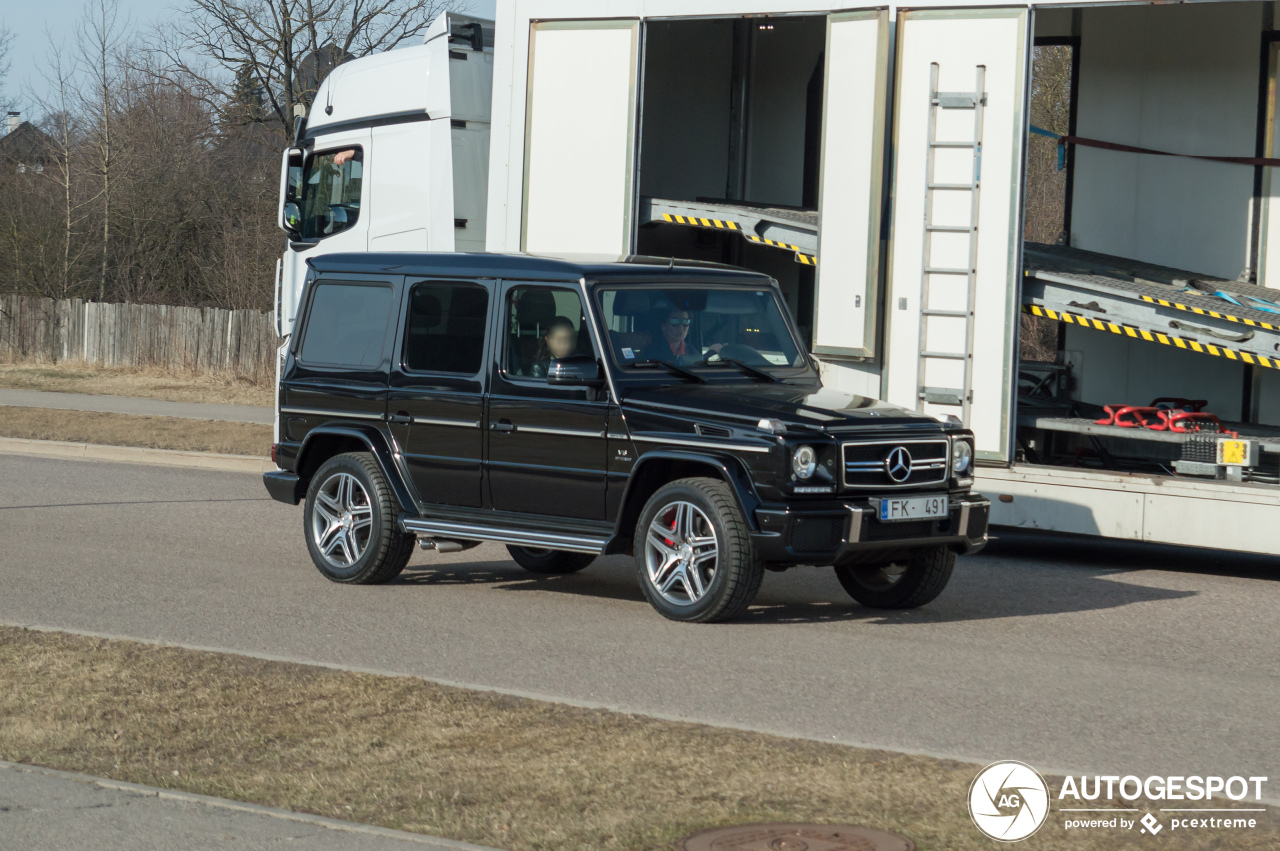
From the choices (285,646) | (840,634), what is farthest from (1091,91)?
(285,646)

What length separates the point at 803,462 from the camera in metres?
7.98

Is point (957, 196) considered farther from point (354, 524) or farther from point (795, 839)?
point (795, 839)

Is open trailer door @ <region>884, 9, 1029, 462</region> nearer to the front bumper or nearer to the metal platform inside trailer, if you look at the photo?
the metal platform inside trailer

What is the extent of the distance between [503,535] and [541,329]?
1215 mm

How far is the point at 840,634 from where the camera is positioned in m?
8.33

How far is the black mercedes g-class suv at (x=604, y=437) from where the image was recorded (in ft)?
26.7

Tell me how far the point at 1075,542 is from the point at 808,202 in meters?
4.62

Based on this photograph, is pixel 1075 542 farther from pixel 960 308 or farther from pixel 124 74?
pixel 124 74

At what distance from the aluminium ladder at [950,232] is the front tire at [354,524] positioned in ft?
12.7

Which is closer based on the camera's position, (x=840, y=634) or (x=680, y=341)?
(x=840, y=634)

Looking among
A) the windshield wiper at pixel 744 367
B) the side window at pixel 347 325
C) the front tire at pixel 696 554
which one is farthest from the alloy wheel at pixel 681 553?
the side window at pixel 347 325

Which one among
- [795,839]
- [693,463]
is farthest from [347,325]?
[795,839]

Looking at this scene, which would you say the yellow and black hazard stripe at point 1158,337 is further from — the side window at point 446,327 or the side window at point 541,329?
the side window at point 446,327

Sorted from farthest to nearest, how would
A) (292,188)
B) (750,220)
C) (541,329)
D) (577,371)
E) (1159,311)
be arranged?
(292,188), (750,220), (1159,311), (541,329), (577,371)
